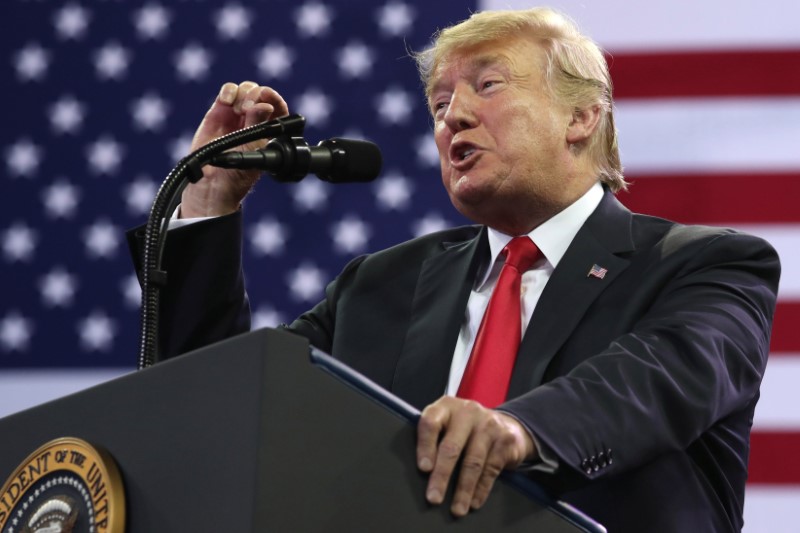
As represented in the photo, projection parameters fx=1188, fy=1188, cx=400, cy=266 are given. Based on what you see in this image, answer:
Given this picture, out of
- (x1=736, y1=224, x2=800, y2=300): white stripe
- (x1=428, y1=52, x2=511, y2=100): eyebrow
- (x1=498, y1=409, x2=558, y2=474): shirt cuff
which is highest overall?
(x1=428, y1=52, x2=511, y2=100): eyebrow

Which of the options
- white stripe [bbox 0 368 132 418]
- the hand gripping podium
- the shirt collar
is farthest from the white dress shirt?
white stripe [bbox 0 368 132 418]

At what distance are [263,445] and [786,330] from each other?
6.93 ft

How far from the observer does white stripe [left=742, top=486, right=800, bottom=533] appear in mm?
2623

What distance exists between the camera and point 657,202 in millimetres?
2818

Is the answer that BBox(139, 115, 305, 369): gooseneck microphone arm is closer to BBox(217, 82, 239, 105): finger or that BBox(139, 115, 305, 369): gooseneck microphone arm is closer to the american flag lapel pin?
BBox(217, 82, 239, 105): finger

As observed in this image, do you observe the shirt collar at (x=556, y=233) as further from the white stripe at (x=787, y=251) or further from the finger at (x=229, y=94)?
the white stripe at (x=787, y=251)

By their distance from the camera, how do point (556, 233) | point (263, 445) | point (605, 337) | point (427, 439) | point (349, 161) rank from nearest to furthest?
point (263, 445) → point (427, 439) → point (349, 161) → point (605, 337) → point (556, 233)

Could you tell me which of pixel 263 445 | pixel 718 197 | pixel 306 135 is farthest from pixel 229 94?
pixel 718 197

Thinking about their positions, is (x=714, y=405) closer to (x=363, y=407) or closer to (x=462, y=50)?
(x=363, y=407)

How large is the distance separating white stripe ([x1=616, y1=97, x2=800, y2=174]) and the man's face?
86 cm

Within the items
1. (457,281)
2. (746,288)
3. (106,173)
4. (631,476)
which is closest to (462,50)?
(457,281)

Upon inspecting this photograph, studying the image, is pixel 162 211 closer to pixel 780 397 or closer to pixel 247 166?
pixel 247 166

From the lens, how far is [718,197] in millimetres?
2799

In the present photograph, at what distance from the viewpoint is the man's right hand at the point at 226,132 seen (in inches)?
68.2
